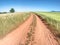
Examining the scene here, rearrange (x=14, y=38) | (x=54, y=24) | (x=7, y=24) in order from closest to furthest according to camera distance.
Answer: (x=14, y=38) → (x=54, y=24) → (x=7, y=24)

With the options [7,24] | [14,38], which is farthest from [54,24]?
[14,38]

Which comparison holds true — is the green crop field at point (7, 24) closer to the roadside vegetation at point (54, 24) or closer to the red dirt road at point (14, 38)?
the red dirt road at point (14, 38)

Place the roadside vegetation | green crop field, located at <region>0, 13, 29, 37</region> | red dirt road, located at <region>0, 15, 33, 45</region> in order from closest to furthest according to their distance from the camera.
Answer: red dirt road, located at <region>0, 15, 33, 45</region> < the roadside vegetation < green crop field, located at <region>0, 13, 29, 37</region>

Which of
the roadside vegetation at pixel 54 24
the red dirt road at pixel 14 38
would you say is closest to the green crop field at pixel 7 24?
the red dirt road at pixel 14 38

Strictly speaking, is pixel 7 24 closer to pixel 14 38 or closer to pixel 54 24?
pixel 54 24

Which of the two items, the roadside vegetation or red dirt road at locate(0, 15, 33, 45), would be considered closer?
red dirt road at locate(0, 15, 33, 45)

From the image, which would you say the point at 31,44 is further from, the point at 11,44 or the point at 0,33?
the point at 0,33

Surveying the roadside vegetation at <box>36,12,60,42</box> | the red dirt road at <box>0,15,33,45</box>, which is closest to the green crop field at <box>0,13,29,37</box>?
the red dirt road at <box>0,15,33,45</box>

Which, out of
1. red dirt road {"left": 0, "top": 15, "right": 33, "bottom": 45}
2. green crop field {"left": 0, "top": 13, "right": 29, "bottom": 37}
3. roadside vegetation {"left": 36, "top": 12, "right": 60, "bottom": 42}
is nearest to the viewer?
red dirt road {"left": 0, "top": 15, "right": 33, "bottom": 45}

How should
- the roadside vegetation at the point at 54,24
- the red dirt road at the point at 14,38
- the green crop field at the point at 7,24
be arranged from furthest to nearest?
the green crop field at the point at 7,24, the roadside vegetation at the point at 54,24, the red dirt road at the point at 14,38

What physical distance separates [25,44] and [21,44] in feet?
0.95

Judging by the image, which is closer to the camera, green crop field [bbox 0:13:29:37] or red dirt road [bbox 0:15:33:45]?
red dirt road [bbox 0:15:33:45]

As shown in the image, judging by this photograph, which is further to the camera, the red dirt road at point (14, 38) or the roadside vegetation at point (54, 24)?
the roadside vegetation at point (54, 24)

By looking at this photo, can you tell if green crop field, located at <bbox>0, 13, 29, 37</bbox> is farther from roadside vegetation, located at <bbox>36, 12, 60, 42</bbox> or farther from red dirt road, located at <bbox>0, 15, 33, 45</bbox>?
roadside vegetation, located at <bbox>36, 12, 60, 42</bbox>
